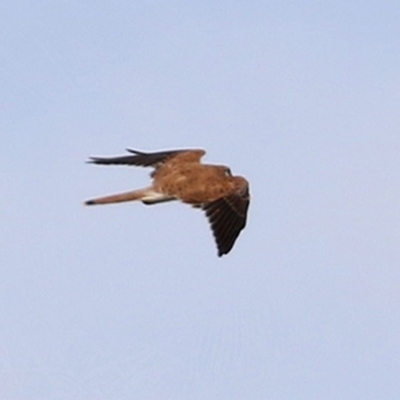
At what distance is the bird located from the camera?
3512 cm

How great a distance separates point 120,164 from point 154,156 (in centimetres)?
49

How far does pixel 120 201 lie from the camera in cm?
3522

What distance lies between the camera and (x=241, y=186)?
117 feet

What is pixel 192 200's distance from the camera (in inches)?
1380

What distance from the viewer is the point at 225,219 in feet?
116

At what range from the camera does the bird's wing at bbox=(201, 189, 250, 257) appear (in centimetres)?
3512

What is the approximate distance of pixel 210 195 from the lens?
35188 millimetres

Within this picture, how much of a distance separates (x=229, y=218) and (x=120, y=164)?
88.3 inches

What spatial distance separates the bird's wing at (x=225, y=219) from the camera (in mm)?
35125

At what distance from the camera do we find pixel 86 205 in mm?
35031

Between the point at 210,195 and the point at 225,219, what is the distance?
1.26 ft

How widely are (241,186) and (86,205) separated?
7.16 ft

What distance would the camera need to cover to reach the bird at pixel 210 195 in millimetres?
35125

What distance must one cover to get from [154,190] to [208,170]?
0.79m
